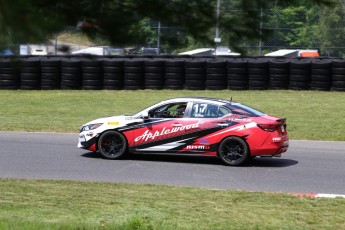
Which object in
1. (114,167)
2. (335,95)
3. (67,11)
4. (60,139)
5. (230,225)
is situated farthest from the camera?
(335,95)

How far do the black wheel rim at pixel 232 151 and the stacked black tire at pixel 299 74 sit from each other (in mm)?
11786

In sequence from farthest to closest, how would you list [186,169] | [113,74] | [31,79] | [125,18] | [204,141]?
[31,79] < [113,74] < [204,141] < [186,169] < [125,18]

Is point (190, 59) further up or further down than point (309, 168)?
further up

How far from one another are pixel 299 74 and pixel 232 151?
12.6 meters

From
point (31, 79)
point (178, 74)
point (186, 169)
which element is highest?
point (178, 74)

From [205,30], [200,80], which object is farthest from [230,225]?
[200,80]

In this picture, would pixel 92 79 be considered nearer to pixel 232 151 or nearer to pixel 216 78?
pixel 216 78

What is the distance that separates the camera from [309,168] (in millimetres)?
14539

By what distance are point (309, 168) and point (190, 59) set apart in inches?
518

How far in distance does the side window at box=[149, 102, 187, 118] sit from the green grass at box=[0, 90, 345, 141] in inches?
197

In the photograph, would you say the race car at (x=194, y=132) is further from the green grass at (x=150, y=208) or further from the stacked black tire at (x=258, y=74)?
the stacked black tire at (x=258, y=74)

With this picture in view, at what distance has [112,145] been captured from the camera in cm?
1550

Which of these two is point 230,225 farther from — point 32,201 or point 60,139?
point 60,139

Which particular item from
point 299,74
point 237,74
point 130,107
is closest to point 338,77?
point 299,74
